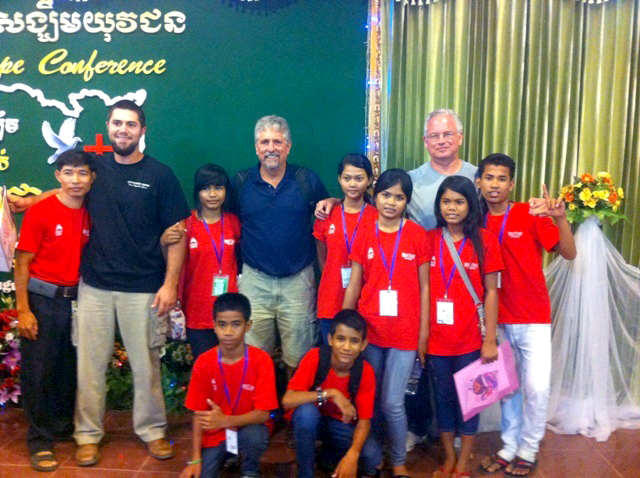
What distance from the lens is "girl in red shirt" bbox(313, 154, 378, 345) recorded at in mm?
3080

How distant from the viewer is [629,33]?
3.71 meters

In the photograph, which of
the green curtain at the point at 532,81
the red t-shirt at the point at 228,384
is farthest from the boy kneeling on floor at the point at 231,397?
the green curtain at the point at 532,81

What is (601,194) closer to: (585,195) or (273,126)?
(585,195)

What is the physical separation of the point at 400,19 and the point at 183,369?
8.86ft

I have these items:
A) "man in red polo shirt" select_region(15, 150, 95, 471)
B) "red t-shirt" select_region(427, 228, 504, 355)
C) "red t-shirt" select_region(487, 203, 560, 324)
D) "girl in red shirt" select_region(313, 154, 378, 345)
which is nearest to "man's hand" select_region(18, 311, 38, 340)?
"man in red polo shirt" select_region(15, 150, 95, 471)

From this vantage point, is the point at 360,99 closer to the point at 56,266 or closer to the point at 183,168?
the point at 183,168

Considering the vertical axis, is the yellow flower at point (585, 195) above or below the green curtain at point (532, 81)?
below

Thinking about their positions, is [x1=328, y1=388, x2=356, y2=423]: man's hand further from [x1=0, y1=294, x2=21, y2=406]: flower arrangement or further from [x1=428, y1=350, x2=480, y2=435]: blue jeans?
[x1=0, y1=294, x2=21, y2=406]: flower arrangement

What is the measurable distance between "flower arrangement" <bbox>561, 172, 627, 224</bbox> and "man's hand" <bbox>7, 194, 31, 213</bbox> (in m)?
3.07

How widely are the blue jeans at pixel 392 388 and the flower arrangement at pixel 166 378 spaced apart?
56.1 inches

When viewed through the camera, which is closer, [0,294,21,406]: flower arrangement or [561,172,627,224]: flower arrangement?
[561,172,627,224]: flower arrangement

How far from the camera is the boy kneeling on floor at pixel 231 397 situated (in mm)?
2785

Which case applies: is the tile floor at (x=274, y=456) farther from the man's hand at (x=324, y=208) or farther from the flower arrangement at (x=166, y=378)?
the man's hand at (x=324, y=208)

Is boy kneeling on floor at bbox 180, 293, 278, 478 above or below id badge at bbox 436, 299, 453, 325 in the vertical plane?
below
